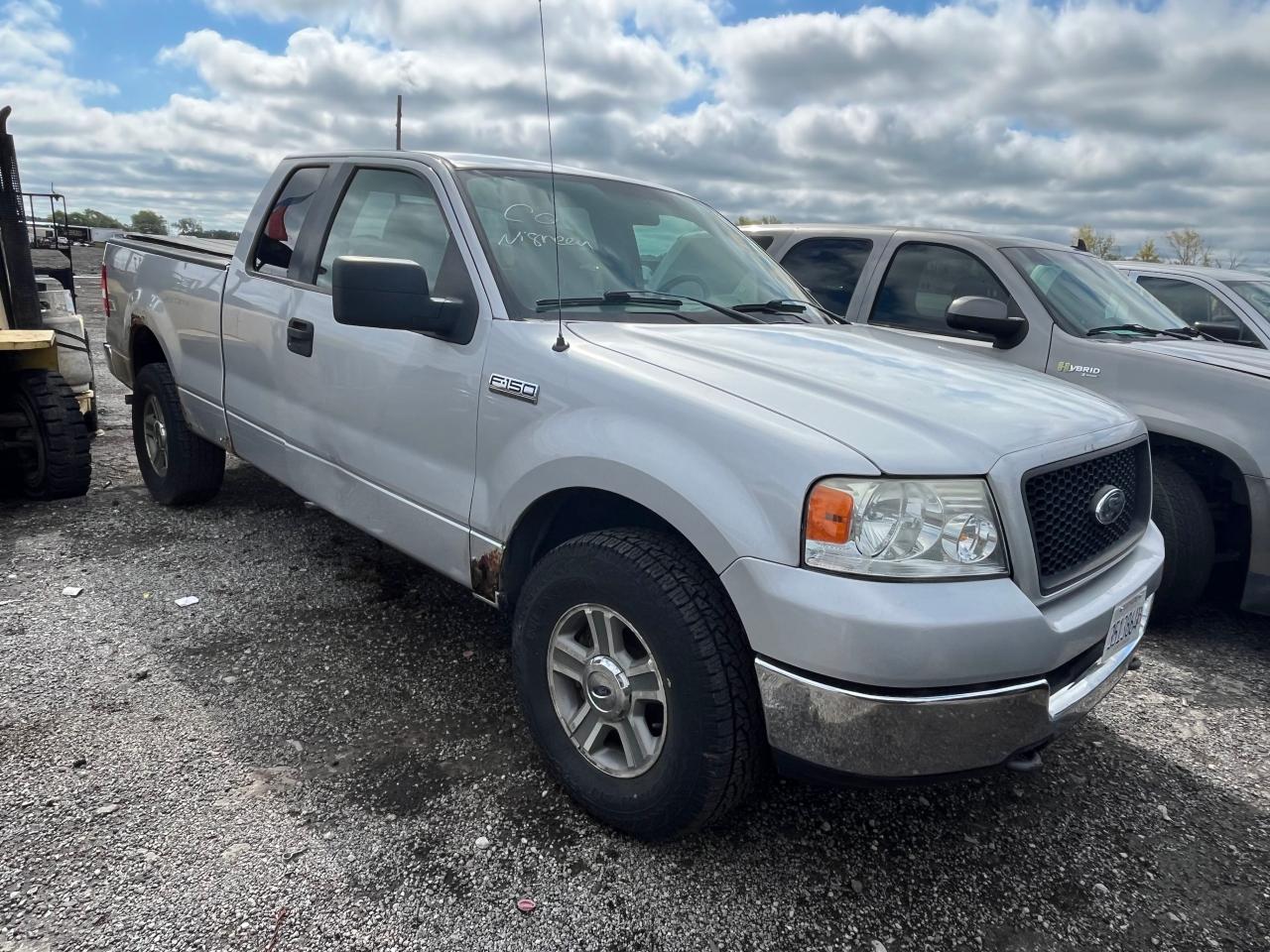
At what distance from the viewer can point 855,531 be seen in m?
1.98

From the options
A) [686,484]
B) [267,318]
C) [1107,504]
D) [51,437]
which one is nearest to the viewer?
[686,484]

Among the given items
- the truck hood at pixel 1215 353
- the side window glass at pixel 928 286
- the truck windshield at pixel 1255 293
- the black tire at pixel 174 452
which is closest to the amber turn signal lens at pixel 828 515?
the truck hood at pixel 1215 353

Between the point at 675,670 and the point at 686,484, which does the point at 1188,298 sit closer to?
the point at 686,484

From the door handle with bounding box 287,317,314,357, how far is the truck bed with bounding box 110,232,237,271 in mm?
901

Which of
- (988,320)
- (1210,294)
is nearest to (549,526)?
(988,320)

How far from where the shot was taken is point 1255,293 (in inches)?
279

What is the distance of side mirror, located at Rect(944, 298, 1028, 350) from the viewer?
4242mm

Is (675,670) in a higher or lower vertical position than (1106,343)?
lower

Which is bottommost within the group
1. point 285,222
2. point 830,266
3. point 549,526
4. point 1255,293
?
point 549,526

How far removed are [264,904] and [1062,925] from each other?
2.00 m

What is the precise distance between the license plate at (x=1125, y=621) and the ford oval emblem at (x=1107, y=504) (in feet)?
0.73

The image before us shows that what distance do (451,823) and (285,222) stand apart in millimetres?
2683

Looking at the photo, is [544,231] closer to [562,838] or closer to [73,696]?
[562,838]

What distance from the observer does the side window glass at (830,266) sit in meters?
5.46
